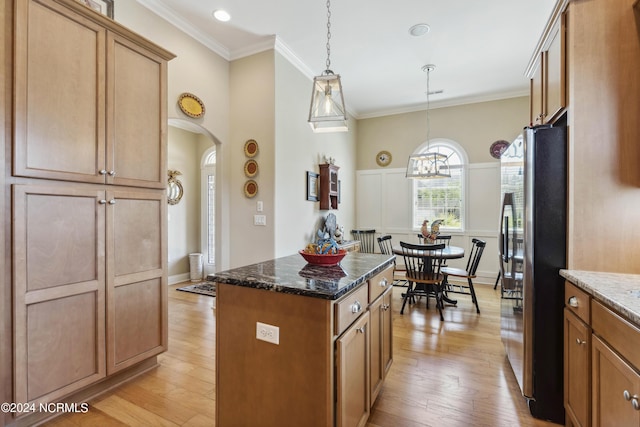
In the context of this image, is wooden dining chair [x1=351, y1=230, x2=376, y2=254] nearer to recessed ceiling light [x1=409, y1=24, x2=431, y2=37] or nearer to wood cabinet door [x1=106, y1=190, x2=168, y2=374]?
recessed ceiling light [x1=409, y1=24, x2=431, y2=37]

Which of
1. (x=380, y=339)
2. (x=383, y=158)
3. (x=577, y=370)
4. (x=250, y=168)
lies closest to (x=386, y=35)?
(x=250, y=168)

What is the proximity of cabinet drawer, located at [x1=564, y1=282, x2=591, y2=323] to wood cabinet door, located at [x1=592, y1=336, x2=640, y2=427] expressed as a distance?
4.9 inches

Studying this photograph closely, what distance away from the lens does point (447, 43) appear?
3574 millimetres

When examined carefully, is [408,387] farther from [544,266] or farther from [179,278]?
[179,278]

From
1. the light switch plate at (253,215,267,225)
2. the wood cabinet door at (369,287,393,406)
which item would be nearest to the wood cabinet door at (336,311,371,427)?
Result: the wood cabinet door at (369,287,393,406)

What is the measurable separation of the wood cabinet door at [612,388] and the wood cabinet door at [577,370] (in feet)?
0.18

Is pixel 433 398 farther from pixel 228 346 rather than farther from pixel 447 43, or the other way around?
pixel 447 43

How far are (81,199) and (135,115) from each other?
0.71 metres

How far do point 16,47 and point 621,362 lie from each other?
3.18 meters

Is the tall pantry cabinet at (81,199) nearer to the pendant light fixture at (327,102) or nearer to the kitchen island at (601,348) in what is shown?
the pendant light fixture at (327,102)

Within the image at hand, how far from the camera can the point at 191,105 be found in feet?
10.8

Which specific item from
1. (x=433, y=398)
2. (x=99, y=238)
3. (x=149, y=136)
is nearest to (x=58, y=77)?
(x=149, y=136)

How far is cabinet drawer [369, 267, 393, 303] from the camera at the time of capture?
1735mm

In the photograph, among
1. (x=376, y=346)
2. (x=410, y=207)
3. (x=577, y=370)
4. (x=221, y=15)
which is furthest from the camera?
(x=410, y=207)
